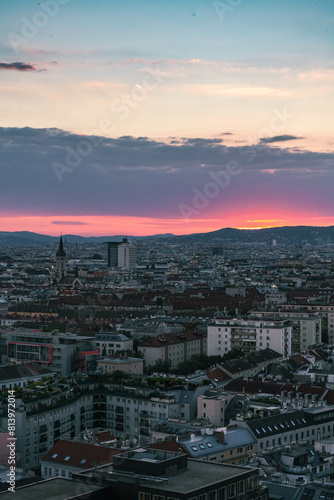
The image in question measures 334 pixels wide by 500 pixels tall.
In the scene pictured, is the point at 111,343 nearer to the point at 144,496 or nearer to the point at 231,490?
the point at 231,490

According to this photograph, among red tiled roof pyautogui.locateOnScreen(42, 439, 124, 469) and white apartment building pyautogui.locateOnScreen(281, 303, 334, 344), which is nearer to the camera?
red tiled roof pyautogui.locateOnScreen(42, 439, 124, 469)

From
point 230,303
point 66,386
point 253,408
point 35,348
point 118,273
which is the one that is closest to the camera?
point 253,408

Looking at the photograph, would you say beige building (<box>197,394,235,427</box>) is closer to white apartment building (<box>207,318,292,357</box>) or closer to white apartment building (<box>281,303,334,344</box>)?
white apartment building (<box>207,318,292,357</box>)

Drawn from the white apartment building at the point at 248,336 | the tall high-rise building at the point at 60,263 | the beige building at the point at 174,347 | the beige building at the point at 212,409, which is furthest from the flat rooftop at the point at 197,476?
the tall high-rise building at the point at 60,263

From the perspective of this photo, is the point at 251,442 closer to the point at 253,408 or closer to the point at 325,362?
the point at 253,408

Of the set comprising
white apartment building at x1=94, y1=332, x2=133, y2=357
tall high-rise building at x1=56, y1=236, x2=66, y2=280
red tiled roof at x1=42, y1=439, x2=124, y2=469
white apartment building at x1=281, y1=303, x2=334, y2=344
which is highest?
tall high-rise building at x1=56, y1=236, x2=66, y2=280

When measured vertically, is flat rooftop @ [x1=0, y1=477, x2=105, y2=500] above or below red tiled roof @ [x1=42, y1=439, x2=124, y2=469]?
above

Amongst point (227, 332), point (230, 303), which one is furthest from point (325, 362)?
point (230, 303)

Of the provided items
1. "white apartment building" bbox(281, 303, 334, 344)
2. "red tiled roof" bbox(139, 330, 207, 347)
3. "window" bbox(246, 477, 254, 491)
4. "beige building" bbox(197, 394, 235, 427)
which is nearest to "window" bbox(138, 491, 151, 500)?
"window" bbox(246, 477, 254, 491)
